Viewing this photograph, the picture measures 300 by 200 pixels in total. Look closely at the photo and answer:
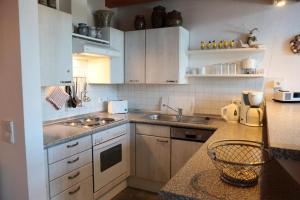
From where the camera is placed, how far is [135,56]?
3297mm

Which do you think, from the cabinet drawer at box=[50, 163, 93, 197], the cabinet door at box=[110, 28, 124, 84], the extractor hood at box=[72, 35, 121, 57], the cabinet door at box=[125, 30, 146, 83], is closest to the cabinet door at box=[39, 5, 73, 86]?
the extractor hood at box=[72, 35, 121, 57]

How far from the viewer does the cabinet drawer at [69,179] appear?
204 centimetres

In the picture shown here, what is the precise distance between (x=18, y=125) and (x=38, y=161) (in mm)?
305

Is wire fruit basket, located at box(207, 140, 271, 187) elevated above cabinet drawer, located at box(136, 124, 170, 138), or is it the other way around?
wire fruit basket, located at box(207, 140, 271, 187)

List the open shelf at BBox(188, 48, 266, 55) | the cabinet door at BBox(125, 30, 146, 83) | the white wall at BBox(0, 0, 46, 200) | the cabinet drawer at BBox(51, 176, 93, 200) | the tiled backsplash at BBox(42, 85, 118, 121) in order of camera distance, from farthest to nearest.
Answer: the cabinet door at BBox(125, 30, 146, 83), the open shelf at BBox(188, 48, 266, 55), the tiled backsplash at BBox(42, 85, 118, 121), the cabinet drawer at BBox(51, 176, 93, 200), the white wall at BBox(0, 0, 46, 200)

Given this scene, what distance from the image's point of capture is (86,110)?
3.24m

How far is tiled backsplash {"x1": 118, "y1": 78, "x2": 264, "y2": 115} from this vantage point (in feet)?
9.89

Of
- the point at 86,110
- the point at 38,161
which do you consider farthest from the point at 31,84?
the point at 86,110

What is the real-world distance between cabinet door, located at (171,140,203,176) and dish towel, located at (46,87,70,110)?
1388 millimetres

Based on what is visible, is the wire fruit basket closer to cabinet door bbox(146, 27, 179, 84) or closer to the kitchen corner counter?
the kitchen corner counter

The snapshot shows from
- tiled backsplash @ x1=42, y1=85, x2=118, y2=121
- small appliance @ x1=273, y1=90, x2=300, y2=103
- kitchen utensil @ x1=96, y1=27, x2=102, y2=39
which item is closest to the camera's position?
small appliance @ x1=273, y1=90, x2=300, y2=103

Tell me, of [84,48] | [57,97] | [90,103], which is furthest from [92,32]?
[90,103]

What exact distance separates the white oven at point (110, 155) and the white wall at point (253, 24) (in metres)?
1.54

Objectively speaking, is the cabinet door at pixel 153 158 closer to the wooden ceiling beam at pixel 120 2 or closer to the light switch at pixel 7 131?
the light switch at pixel 7 131
